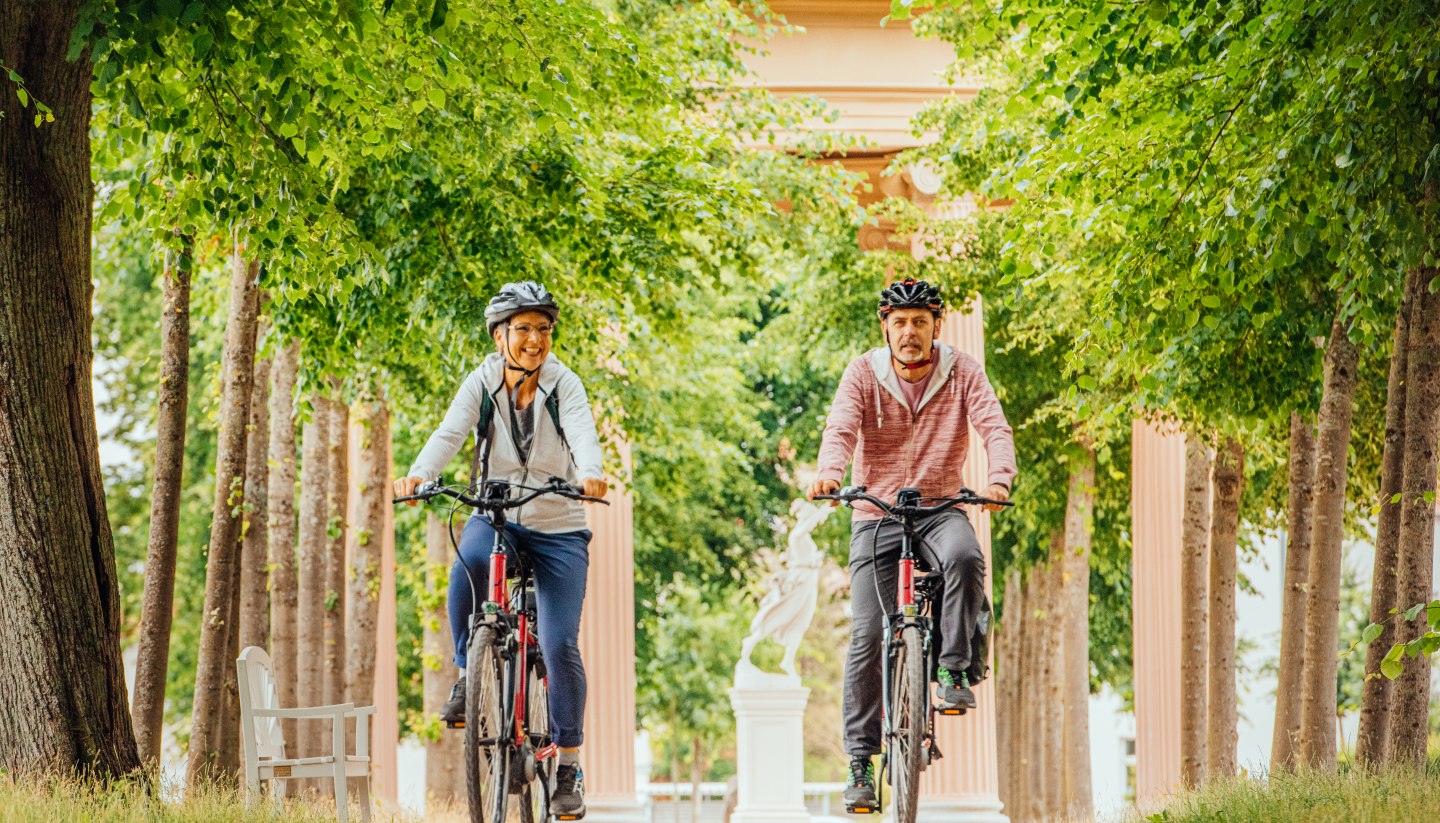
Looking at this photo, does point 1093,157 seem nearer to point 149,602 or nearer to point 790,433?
point 149,602

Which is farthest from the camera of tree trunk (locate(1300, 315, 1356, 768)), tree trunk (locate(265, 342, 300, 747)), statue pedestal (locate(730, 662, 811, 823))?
statue pedestal (locate(730, 662, 811, 823))

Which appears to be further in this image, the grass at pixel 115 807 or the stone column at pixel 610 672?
the stone column at pixel 610 672

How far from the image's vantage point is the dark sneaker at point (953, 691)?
642 cm

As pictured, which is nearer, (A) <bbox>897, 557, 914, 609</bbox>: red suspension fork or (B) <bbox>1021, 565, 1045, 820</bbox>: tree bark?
(A) <bbox>897, 557, 914, 609</bbox>: red suspension fork

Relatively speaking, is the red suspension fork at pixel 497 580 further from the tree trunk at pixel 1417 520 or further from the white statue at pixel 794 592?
the white statue at pixel 794 592

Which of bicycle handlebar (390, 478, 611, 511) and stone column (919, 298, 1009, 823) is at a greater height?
bicycle handlebar (390, 478, 611, 511)

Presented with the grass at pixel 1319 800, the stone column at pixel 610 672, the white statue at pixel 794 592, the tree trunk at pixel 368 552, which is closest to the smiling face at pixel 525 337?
the grass at pixel 1319 800

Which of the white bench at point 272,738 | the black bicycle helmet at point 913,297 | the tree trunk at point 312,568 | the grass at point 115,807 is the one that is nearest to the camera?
the grass at point 115,807

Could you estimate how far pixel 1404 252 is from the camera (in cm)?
724

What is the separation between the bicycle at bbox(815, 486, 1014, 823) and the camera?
20.9 ft

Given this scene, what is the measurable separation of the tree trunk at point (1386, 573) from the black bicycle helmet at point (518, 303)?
4461mm

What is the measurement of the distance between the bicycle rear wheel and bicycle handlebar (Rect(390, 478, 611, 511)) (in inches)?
17.7

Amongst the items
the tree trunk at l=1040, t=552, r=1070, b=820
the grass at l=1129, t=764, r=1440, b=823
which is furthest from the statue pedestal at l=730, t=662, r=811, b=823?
the grass at l=1129, t=764, r=1440, b=823

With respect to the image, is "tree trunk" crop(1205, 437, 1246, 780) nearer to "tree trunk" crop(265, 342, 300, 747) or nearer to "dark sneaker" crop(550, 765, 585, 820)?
"tree trunk" crop(265, 342, 300, 747)
